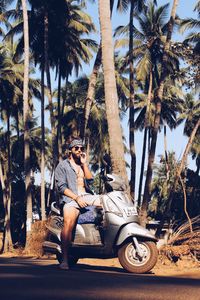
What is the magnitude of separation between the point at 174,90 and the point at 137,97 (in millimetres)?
3987

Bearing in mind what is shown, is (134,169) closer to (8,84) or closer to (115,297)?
(8,84)

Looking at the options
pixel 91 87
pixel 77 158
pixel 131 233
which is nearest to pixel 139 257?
pixel 131 233

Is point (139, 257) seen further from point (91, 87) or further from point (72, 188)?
point (91, 87)

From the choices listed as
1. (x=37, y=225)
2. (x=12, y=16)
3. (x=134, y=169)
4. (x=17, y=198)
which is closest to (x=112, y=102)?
(x=37, y=225)

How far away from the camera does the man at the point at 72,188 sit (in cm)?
642

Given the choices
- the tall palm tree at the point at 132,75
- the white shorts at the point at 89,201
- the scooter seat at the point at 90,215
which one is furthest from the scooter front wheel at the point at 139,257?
the tall palm tree at the point at 132,75

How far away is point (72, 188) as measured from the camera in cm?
660

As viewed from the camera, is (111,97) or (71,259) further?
(111,97)

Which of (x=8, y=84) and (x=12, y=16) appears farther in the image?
(x=8, y=84)

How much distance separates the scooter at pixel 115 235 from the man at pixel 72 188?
0.15 meters

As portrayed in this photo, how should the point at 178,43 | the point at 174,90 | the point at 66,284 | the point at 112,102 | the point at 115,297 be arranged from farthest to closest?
the point at 174,90
the point at 178,43
the point at 112,102
the point at 66,284
the point at 115,297

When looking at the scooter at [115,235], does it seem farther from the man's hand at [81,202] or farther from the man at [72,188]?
the man's hand at [81,202]

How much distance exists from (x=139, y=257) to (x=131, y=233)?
31cm

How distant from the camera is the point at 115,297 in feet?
12.0
